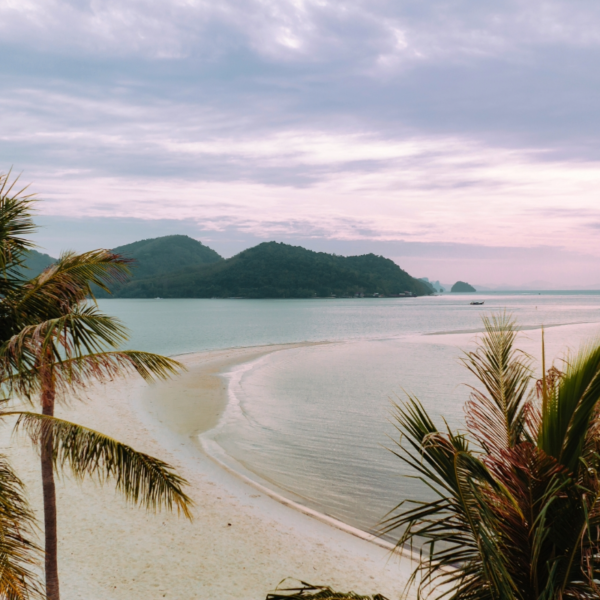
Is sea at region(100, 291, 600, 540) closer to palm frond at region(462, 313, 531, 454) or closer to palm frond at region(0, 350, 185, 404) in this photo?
palm frond at region(462, 313, 531, 454)

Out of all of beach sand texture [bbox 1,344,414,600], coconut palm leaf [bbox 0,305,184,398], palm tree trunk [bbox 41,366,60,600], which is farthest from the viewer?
beach sand texture [bbox 1,344,414,600]

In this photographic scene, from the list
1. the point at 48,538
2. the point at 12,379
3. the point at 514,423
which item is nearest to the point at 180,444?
the point at 48,538

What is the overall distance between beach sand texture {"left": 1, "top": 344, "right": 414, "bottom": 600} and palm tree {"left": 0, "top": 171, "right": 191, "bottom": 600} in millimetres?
2550

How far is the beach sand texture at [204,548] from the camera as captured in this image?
8.52 m

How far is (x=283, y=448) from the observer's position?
687 inches

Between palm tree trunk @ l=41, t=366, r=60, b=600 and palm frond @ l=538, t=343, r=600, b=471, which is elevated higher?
palm frond @ l=538, t=343, r=600, b=471

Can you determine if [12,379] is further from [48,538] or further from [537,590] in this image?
[537,590]

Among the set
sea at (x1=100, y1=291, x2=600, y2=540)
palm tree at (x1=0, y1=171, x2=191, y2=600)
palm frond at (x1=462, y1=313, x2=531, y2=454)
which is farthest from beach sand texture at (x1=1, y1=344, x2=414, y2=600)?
palm frond at (x1=462, y1=313, x2=531, y2=454)

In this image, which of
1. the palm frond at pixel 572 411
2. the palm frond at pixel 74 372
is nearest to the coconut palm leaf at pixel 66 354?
the palm frond at pixel 74 372

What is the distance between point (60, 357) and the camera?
202 inches

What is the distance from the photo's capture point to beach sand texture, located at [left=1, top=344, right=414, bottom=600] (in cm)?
852

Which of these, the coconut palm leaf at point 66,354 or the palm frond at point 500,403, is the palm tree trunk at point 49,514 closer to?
the coconut palm leaf at point 66,354

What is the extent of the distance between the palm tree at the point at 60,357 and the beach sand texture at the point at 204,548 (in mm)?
2550

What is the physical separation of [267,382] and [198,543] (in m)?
20.8
